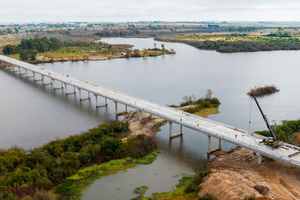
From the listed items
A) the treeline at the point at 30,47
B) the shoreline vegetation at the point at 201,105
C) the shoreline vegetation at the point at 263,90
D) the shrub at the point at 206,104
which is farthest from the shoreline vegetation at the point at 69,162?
the treeline at the point at 30,47

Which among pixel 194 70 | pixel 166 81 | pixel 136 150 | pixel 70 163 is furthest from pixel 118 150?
pixel 194 70

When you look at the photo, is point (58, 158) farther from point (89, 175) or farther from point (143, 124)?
point (143, 124)

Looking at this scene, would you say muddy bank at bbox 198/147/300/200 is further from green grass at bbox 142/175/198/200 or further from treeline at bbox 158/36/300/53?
treeline at bbox 158/36/300/53

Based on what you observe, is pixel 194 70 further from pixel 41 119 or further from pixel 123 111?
pixel 41 119

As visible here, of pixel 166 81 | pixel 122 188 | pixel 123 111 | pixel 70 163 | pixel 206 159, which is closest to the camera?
pixel 122 188

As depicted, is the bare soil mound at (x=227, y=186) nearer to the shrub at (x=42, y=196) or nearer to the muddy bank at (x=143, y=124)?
the shrub at (x=42, y=196)

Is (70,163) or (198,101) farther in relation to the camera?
(198,101)

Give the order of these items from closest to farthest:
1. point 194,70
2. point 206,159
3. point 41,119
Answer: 1. point 206,159
2. point 41,119
3. point 194,70
